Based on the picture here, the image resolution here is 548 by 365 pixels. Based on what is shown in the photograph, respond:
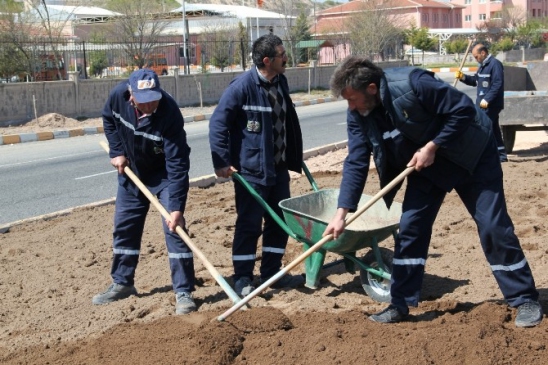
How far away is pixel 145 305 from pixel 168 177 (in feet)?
2.92

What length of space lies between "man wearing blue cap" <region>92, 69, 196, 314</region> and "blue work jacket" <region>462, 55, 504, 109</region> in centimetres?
686

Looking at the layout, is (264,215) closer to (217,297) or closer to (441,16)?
(217,297)

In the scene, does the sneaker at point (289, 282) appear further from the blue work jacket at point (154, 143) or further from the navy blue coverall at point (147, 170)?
the blue work jacket at point (154, 143)

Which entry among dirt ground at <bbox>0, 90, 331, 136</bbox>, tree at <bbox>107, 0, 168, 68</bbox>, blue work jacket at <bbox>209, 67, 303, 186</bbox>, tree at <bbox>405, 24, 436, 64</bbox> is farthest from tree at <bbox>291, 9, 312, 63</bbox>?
blue work jacket at <bbox>209, 67, 303, 186</bbox>

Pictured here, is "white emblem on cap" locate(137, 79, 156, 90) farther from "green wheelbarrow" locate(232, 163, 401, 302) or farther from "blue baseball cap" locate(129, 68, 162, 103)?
"green wheelbarrow" locate(232, 163, 401, 302)

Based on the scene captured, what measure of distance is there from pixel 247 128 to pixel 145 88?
0.89m

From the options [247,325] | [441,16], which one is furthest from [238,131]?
[441,16]

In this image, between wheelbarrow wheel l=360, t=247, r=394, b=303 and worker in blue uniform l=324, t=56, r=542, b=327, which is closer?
worker in blue uniform l=324, t=56, r=542, b=327

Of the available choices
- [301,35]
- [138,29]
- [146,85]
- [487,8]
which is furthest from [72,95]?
[487,8]

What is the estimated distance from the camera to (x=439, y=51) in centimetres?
6925

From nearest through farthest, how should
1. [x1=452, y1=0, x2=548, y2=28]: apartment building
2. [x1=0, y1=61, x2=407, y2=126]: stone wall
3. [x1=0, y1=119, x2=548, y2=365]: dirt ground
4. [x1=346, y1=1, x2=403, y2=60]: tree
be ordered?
[x1=0, y1=119, x2=548, y2=365]: dirt ground → [x1=0, y1=61, x2=407, y2=126]: stone wall → [x1=346, y1=1, x2=403, y2=60]: tree → [x1=452, y1=0, x2=548, y2=28]: apartment building

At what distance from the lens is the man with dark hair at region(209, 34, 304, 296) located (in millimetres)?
5598

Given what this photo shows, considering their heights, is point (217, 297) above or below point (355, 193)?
below

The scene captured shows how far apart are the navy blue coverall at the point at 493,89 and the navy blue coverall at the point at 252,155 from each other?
5.95 m
